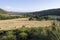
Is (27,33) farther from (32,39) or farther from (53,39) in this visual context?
(53,39)

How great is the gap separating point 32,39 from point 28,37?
1.33 meters

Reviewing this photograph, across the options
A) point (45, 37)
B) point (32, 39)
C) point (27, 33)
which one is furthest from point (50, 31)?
point (27, 33)

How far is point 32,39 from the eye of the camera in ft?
79.7

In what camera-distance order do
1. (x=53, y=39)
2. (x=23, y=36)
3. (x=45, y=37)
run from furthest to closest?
(x=23, y=36) → (x=45, y=37) → (x=53, y=39)

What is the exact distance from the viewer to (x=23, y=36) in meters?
25.4

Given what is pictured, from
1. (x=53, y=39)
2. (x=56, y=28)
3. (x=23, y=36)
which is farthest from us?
(x=23, y=36)

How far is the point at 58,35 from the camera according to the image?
21078 mm

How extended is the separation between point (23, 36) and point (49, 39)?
195 inches

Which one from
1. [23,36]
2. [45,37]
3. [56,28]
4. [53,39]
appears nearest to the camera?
[53,39]

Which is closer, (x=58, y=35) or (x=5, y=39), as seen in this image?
(x=58, y=35)

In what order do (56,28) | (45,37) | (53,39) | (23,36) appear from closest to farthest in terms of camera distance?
(53,39), (45,37), (56,28), (23,36)

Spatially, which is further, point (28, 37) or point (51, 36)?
point (28, 37)

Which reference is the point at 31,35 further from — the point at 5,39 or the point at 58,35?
the point at 58,35

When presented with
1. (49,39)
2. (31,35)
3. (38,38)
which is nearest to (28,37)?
(31,35)
